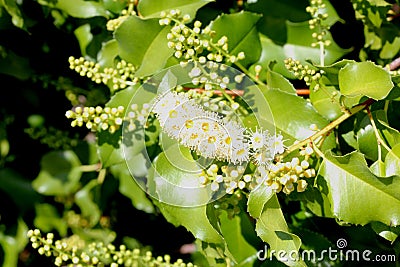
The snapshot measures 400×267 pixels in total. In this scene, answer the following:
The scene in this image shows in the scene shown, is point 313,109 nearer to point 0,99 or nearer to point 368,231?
point 368,231

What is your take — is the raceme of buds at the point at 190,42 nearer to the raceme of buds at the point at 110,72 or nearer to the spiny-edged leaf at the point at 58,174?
the raceme of buds at the point at 110,72

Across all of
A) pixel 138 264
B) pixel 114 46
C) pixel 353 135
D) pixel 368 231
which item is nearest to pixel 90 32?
pixel 114 46

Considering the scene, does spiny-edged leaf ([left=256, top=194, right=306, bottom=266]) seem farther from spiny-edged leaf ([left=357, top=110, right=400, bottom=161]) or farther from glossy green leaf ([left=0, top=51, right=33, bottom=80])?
glossy green leaf ([left=0, top=51, right=33, bottom=80])

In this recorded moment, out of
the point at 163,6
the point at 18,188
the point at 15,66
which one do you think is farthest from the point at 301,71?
the point at 18,188

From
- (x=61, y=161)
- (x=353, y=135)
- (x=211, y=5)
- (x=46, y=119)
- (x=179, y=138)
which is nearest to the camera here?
(x=179, y=138)

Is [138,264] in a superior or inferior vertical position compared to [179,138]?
inferior

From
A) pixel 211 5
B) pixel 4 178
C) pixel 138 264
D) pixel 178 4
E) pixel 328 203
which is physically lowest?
pixel 4 178

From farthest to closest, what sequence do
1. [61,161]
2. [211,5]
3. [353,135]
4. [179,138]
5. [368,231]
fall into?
1. [61,161]
2. [211,5]
3. [368,231]
4. [353,135]
5. [179,138]

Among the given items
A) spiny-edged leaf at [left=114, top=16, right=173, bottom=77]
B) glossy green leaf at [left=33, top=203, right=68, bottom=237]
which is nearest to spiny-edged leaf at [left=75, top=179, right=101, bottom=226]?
glossy green leaf at [left=33, top=203, right=68, bottom=237]
